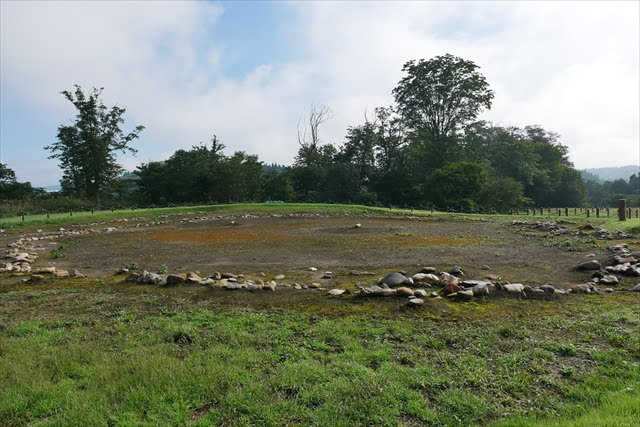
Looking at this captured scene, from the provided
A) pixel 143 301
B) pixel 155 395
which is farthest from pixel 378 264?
pixel 155 395

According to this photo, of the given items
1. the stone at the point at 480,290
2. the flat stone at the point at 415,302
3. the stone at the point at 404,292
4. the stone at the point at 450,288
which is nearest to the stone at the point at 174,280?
the stone at the point at 404,292

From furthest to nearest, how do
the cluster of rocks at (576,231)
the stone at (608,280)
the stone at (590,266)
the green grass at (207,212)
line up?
the green grass at (207,212) → the cluster of rocks at (576,231) → the stone at (590,266) → the stone at (608,280)

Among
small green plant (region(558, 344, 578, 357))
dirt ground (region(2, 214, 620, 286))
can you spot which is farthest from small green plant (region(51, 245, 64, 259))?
small green plant (region(558, 344, 578, 357))

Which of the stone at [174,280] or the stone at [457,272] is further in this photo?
the stone at [457,272]

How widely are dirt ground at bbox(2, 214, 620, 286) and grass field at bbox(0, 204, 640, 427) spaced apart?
884 millimetres

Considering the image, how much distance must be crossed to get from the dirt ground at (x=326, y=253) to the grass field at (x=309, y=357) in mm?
884

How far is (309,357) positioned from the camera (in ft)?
15.1

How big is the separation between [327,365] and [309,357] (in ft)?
0.99

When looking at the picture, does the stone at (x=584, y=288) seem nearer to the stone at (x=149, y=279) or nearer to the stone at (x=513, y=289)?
the stone at (x=513, y=289)

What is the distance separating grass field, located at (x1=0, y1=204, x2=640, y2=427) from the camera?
11.8ft

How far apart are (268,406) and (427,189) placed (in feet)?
127

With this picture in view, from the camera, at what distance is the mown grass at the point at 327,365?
11.7 feet

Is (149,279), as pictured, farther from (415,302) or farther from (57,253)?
(57,253)

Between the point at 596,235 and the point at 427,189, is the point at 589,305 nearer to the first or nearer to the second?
the point at 596,235
